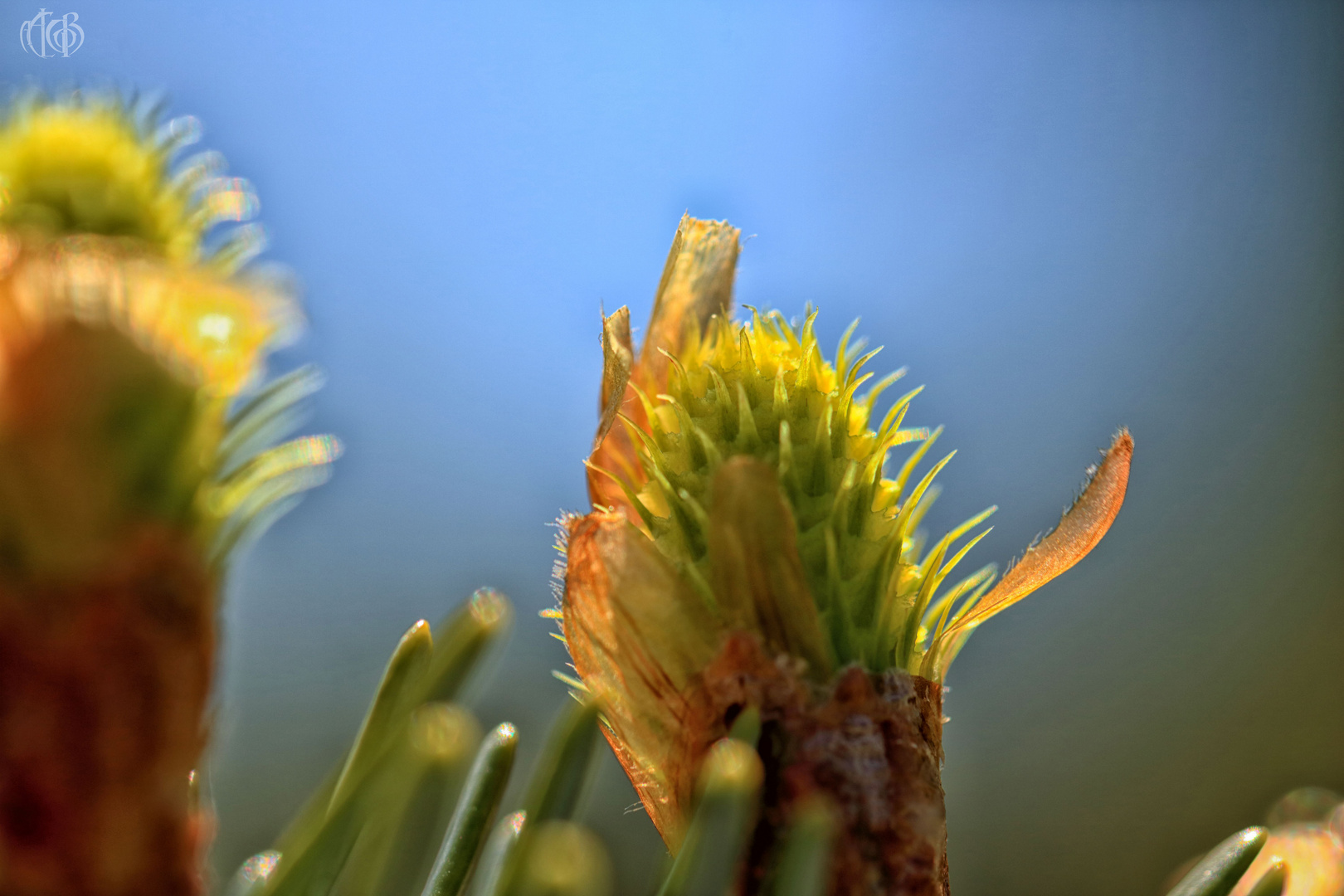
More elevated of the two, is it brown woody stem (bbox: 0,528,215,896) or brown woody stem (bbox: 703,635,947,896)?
brown woody stem (bbox: 0,528,215,896)

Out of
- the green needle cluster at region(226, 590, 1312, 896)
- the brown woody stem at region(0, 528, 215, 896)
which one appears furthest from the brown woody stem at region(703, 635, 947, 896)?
the brown woody stem at region(0, 528, 215, 896)

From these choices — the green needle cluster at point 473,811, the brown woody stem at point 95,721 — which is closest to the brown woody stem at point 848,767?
the green needle cluster at point 473,811

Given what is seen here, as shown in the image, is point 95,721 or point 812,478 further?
point 812,478

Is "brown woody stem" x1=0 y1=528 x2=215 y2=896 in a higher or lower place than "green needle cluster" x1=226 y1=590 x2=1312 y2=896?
higher

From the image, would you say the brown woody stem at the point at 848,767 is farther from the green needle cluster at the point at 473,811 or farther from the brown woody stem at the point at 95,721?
the brown woody stem at the point at 95,721

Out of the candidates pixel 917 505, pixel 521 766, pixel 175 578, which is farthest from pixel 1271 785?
pixel 175 578

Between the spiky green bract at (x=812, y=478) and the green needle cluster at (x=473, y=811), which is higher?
the spiky green bract at (x=812, y=478)

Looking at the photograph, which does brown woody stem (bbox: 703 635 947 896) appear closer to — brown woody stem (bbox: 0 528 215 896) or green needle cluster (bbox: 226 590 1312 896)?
green needle cluster (bbox: 226 590 1312 896)

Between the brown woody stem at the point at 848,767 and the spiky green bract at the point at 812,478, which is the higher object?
the spiky green bract at the point at 812,478

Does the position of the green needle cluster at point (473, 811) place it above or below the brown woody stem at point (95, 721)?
below
